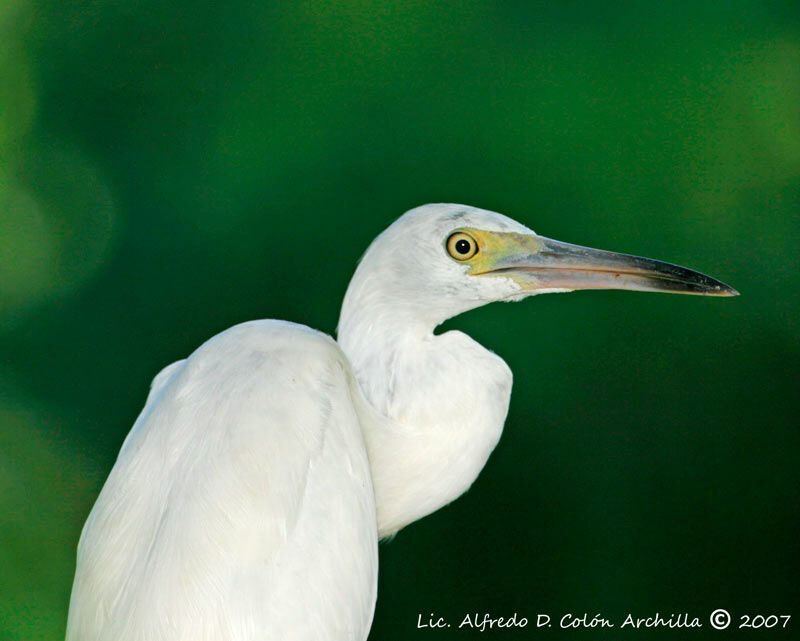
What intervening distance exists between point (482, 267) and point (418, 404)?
0.19 meters

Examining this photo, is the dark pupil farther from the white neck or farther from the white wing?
the white wing

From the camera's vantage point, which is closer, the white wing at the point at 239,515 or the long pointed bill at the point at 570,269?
the white wing at the point at 239,515

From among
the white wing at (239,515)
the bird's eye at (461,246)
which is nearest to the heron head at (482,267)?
the bird's eye at (461,246)

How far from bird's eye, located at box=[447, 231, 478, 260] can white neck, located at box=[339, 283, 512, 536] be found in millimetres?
99

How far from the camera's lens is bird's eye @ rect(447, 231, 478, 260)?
1.15 meters

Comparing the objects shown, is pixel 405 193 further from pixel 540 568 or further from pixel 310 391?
pixel 310 391

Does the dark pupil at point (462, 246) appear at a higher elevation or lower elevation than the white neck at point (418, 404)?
higher

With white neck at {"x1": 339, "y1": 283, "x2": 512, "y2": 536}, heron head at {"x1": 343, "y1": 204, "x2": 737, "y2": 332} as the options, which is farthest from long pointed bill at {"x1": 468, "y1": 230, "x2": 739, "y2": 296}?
white neck at {"x1": 339, "y1": 283, "x2": 512, "y2": 536}

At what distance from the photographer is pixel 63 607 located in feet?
6.96

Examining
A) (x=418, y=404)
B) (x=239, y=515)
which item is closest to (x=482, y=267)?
(x=418, y=404)

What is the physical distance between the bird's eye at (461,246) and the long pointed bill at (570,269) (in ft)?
0.04

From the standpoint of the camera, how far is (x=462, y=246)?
1155 millimetres

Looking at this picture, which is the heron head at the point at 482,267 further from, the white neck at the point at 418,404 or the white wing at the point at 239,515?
the white wing at the point at 239,515

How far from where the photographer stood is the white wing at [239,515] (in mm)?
873
